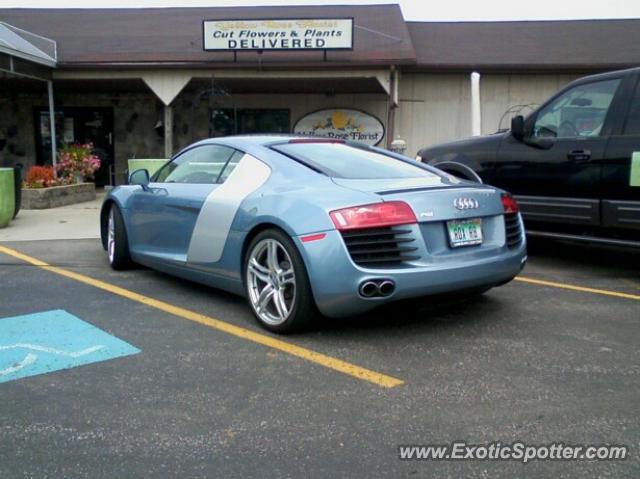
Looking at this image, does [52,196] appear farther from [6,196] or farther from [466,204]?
[466,204]

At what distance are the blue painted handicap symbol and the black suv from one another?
3.98 metres

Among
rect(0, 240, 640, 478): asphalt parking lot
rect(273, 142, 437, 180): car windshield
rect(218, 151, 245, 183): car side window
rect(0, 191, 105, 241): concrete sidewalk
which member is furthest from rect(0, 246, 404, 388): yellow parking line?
rect(0, 191, 105, 241): concrete sidewalk

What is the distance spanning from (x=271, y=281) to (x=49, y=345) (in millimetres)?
1487

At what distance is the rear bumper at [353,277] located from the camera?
12.1 feet

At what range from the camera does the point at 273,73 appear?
44.7ft

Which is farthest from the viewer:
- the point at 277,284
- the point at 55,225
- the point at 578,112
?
the point at 55,225

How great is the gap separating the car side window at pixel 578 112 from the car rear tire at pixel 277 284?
3447 millimetres

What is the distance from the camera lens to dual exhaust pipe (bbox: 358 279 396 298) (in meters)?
3.67

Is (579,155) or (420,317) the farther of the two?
(579,155)

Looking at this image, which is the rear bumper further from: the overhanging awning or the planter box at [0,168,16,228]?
the overhanging awning

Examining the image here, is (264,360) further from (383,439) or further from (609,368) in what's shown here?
(609,368)

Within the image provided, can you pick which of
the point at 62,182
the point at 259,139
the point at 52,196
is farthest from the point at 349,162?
the point at 62,182

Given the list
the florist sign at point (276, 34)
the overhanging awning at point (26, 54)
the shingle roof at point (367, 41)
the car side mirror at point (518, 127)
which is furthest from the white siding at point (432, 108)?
the car side mirror at point (518, 127)

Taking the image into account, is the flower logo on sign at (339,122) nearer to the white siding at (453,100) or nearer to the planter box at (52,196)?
the white siding at (453,100)
